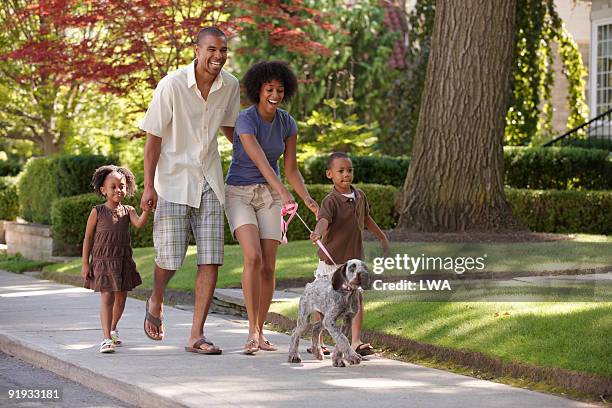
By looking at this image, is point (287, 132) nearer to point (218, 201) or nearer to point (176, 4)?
point (218, 201)

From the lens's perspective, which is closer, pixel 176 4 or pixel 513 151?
pixel 176 4

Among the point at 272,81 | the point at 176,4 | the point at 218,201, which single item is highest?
the point at 176,4

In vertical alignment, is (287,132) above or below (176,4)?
below

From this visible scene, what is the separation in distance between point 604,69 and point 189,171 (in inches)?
738

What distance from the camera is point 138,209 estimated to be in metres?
18.3

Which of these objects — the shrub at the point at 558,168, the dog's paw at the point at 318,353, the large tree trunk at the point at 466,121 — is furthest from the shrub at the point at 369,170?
the dog's paw at the point at 318,353

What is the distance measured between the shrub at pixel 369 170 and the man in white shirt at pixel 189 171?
459 inches

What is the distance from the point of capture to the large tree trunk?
51.6 ft

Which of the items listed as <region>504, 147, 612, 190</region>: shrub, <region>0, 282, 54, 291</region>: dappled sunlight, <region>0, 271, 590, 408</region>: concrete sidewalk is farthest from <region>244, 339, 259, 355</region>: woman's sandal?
<region>504, 147, 612, 190</region>: shrub

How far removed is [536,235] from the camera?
16.0m

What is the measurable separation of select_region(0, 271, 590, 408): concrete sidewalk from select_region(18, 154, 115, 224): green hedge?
769cm

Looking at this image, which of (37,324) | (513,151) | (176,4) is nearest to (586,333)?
(37,324)

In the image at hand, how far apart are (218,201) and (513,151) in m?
13.8

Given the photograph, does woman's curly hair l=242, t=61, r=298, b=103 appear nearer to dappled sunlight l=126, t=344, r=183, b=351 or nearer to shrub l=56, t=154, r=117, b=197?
dappled sunlight l=126, t=344, r=183, b=351
